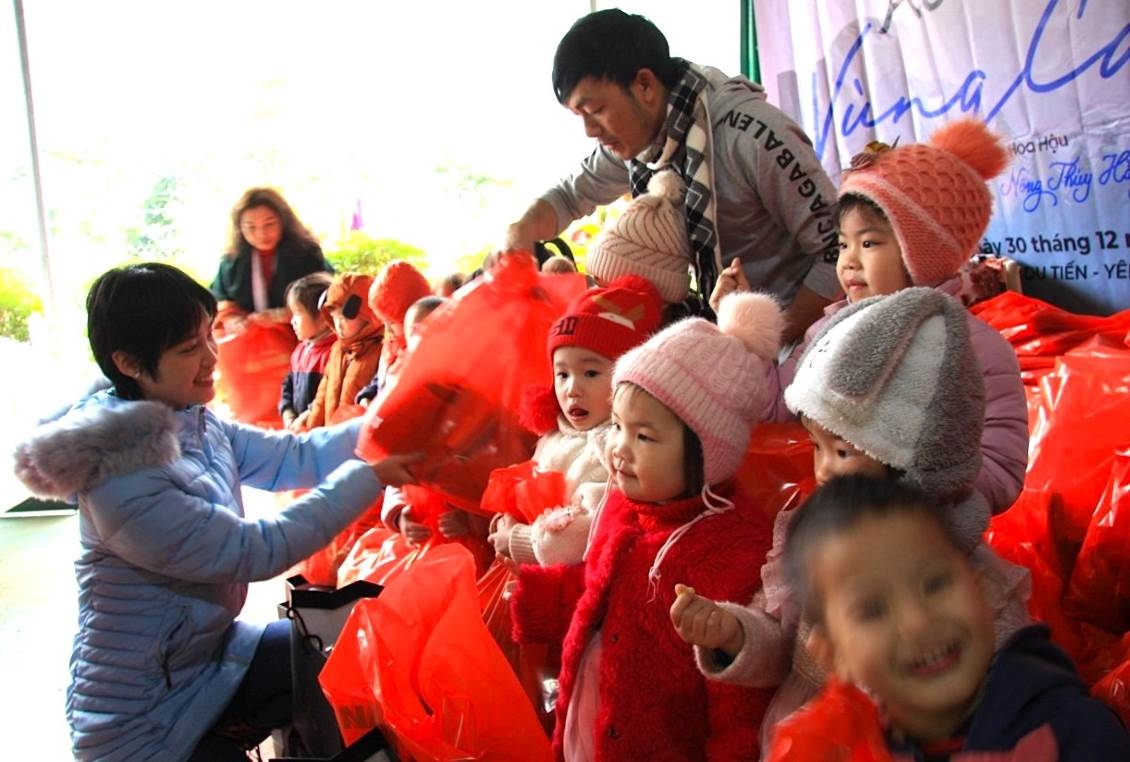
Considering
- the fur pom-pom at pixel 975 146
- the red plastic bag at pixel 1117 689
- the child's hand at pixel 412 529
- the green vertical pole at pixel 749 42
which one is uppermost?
the green vertical pole at pixel 749 42

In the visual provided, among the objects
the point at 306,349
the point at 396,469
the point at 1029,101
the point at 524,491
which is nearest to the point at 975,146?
the point at 524,491

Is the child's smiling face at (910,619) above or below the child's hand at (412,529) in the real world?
above

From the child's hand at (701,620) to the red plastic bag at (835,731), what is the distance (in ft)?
0.49

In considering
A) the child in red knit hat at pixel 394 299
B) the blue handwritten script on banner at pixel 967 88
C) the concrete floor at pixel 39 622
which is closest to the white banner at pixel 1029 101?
the blue handwritten script on banner at pixel 967 88

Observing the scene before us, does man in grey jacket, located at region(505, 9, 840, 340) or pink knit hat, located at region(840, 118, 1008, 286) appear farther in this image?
man in grey jacket, located at region(505, 9, 840, 340)

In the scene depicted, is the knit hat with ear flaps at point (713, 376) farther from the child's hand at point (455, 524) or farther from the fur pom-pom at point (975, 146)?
the child's hand at point (455, 524)

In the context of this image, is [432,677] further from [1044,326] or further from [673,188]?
[1044,326]

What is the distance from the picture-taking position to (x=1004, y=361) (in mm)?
1224

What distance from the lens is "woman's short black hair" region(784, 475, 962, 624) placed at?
0.84 m

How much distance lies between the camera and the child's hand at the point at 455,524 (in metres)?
1.98

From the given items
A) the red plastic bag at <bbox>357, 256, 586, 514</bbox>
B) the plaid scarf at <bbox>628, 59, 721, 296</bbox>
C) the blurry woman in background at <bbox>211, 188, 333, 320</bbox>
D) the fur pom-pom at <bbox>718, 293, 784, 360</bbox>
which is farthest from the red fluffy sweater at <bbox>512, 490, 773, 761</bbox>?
the blurry woman in background at <bbox>211, 188, 333, 320</bbox>

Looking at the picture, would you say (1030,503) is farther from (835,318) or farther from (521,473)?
(521,473)

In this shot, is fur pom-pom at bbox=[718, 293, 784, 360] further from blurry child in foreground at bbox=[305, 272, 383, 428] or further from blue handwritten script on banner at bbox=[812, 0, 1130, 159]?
Result: blurry child in foreground at bbox=[305, 272, 383, 428]

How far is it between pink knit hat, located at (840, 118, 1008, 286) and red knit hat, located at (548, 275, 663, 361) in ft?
1.34
